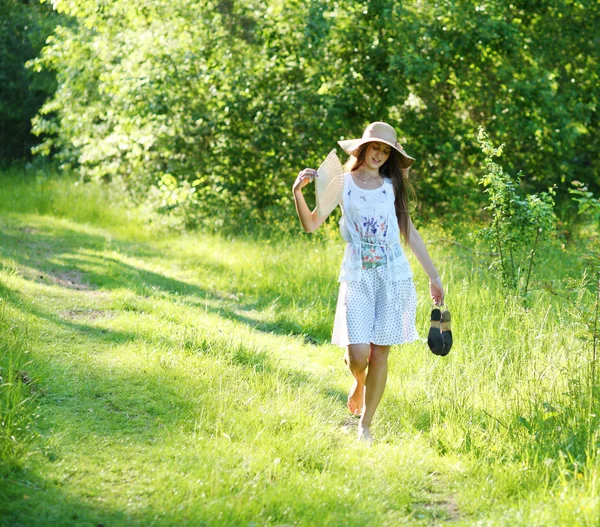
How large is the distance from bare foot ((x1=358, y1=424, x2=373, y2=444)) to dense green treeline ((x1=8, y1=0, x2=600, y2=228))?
7.50 metres

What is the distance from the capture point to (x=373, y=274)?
514 cm

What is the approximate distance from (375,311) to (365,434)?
745 mm

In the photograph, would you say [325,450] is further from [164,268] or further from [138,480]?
[164,268]

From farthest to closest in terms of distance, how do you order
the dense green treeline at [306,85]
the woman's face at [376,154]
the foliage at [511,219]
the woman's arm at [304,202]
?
the dense green treeline at [306,85] → the foliage at [511,219] → the woman's face at [376,154] → the woman's arm at [304,202]

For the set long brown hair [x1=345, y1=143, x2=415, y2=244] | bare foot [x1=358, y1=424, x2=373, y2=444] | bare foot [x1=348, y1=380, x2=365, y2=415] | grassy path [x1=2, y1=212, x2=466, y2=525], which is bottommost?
grassy path [x1=2, y1=212, x2=466, y2=525]

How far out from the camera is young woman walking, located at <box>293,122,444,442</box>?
5082 mm

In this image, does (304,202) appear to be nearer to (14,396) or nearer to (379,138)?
(379,138)

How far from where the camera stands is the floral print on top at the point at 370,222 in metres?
5.14

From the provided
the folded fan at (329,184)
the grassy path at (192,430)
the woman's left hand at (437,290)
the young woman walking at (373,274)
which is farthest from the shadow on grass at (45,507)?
the woman's left hand at (437,290)

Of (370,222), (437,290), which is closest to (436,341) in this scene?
(437,290)

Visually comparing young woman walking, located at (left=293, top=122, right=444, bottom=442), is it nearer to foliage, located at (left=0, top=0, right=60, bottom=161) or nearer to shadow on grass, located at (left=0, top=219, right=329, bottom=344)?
shadow on grass, located at (left=0, top=219, right=329, bottom=344)

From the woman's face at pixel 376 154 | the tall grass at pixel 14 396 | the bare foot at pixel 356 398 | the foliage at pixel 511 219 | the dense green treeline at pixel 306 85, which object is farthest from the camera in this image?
the dense green treeline at pixel 306 85

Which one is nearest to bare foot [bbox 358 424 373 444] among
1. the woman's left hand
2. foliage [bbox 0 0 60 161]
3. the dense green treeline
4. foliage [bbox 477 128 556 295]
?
the woman's left hand

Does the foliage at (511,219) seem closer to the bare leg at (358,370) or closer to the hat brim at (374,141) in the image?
the hat brim at (374,141)
